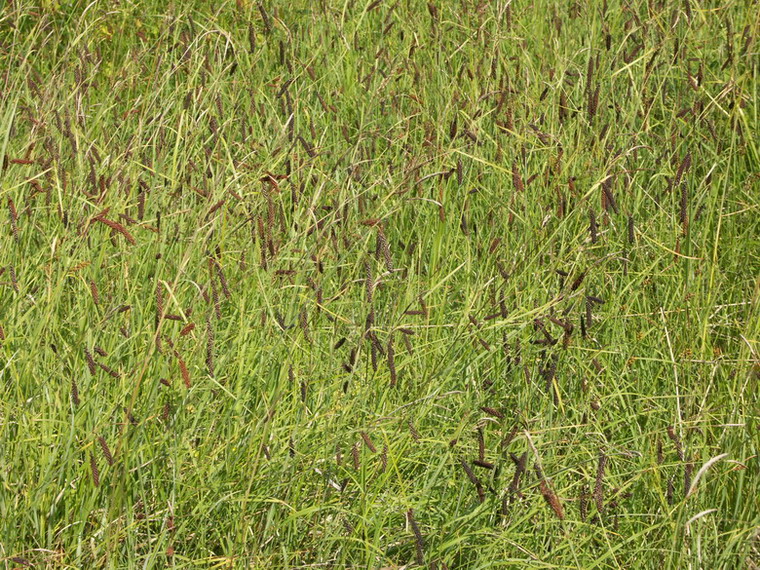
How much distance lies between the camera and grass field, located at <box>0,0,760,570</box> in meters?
1.82

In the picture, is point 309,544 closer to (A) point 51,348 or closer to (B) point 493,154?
(A) point 51,348

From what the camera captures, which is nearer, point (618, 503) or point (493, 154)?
point (618, 503)

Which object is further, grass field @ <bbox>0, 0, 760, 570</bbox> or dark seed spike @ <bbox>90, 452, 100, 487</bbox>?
grass field @ <bbox>0, 0, 760, 570</bbox>

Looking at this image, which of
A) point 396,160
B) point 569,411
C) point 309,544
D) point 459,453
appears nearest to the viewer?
point 309,544

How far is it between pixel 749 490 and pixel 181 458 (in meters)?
1.06

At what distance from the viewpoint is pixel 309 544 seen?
75.1 inches

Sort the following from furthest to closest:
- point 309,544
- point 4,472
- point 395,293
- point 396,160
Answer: point 396,160 < point 395,293 < point 309,544 < point 4,472

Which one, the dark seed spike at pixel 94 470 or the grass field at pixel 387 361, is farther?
the grass field at pixel 387 361

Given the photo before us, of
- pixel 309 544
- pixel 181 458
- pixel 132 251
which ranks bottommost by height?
pixel 309 544

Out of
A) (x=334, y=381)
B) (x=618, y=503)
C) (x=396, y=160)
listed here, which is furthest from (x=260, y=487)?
(x=396, y=160)

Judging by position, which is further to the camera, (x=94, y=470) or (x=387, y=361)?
(x=387, y=361)

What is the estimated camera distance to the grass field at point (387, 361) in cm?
182

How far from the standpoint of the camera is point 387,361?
2059mm

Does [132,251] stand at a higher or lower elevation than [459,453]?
higher
